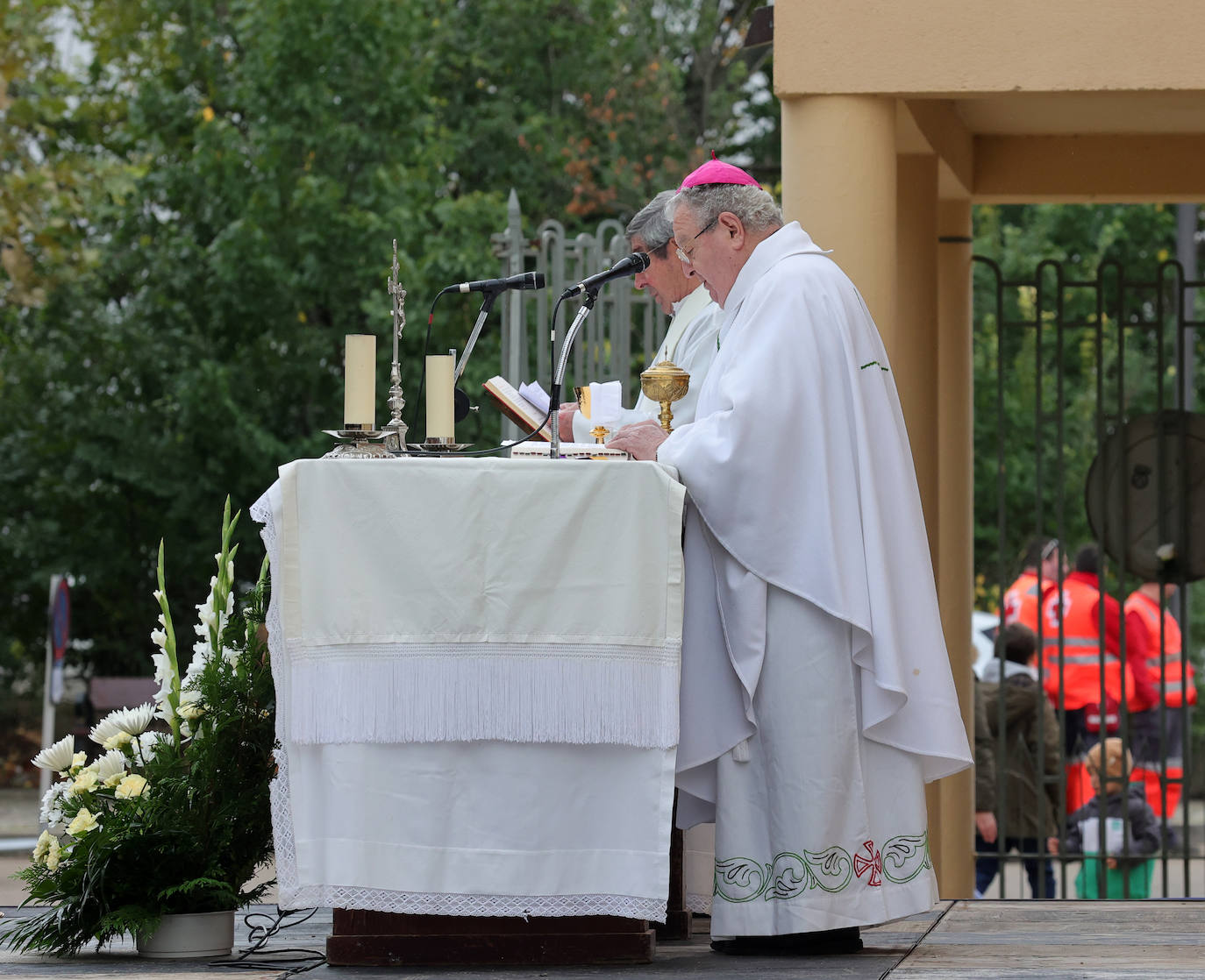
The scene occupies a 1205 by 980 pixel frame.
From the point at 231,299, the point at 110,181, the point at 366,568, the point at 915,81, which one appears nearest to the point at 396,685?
the point at 366,568

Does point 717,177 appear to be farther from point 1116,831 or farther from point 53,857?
point 1116,831

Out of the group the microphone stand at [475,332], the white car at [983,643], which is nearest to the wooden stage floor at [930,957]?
the microphone stand at [475,332]

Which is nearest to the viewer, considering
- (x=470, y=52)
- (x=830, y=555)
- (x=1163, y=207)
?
(x=830, y=555)

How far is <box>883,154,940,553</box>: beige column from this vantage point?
22.9ft

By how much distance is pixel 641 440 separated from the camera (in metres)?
4.35

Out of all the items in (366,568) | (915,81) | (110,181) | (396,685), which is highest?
(110,181)

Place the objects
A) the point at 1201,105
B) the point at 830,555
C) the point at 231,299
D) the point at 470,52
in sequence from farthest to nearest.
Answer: the point at 470,52, the point at 231,299, the point at 1201,105, the point at 830,555

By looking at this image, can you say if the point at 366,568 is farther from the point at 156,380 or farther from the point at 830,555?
the point at 156,380

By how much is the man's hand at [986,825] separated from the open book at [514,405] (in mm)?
4730

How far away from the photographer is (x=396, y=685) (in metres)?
3.99

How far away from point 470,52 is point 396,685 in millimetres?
12396

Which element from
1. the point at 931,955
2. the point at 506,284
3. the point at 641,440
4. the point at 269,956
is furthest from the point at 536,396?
the point at 931,955

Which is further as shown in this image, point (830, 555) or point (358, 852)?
point (830, 555)

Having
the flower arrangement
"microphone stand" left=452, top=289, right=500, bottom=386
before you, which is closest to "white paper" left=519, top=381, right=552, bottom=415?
"microphone stand" left=452, top=289, right=500, bottom=386
